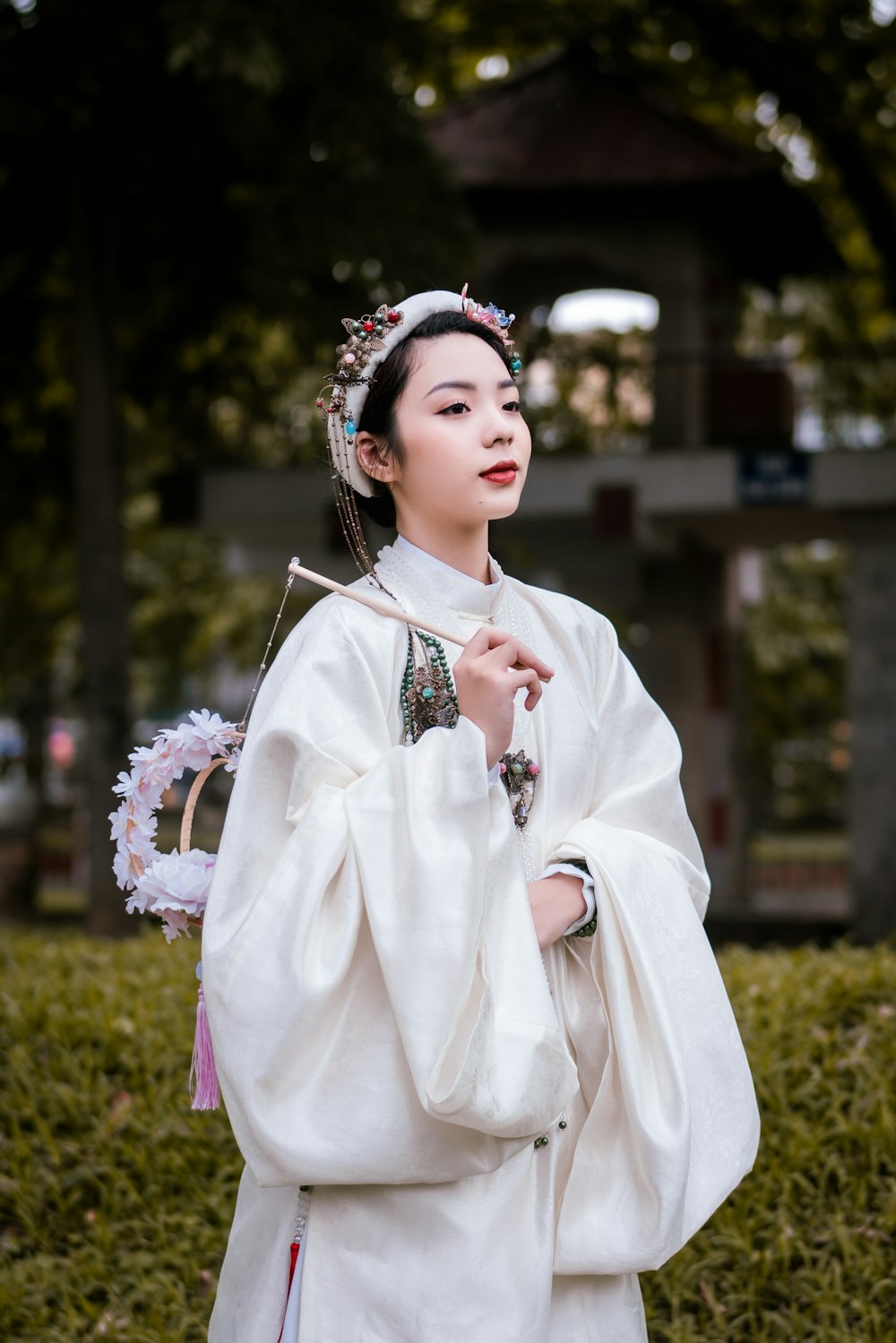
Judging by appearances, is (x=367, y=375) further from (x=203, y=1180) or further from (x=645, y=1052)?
(x=203, y=1180)

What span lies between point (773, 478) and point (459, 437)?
7.16 m

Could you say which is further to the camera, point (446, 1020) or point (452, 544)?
point (452, 544)

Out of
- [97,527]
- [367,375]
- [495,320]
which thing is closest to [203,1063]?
[367,375]

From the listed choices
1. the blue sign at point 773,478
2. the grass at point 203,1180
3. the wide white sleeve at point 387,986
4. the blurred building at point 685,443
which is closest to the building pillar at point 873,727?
the blurred building at point 685,443

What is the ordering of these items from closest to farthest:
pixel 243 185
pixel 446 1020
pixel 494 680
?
pixel 446 1020 < pixel 494 680 < pixel 243 185

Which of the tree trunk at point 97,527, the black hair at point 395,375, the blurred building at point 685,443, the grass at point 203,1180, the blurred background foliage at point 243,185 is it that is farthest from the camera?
the blurred building at point 685,443

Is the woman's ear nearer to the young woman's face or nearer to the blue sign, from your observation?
the young woman's face

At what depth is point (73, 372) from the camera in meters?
8.14

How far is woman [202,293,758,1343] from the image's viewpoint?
78.4 inches

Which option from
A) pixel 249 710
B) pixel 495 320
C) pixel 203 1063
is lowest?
pixel 203 1063

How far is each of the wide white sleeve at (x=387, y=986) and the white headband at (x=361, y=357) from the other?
51cm

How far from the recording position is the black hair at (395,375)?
232 cm

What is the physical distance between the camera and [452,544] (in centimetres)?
236

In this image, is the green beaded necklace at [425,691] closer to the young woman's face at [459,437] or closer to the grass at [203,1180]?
the young woman's face at [459,437]
